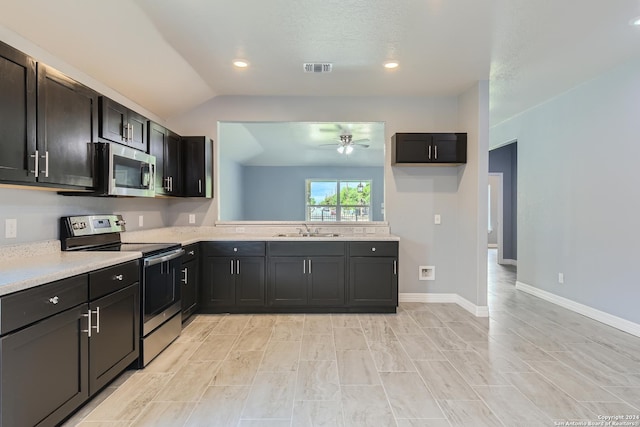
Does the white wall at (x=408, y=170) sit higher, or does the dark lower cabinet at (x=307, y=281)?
the white wall at (x=408, y=170)

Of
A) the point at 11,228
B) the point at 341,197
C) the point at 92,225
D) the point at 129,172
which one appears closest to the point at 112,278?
the point at 11,228

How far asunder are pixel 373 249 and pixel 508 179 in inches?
199

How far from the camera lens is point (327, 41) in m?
2.92

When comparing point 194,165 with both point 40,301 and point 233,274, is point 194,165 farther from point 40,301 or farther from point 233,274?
point 40,301

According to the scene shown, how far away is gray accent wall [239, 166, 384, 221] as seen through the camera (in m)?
9.69

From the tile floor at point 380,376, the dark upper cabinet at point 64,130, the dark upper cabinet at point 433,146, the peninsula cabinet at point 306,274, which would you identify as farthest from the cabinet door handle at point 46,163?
the dark upper cabinet at point 433,146

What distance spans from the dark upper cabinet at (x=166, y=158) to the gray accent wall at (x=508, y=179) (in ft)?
20.9

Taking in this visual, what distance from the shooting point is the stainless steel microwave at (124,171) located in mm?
2539

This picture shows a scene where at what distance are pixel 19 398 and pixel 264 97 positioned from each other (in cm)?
377

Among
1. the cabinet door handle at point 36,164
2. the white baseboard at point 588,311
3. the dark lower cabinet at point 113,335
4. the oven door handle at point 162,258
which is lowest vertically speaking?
the white baseboard at point 588,311

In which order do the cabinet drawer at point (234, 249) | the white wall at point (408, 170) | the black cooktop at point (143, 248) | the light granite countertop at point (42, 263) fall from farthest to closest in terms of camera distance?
the white wall at point (408, 170)
the cabinet drawer at point (234, 249)
the black cooktop at point (143, 248)
the light granite countertop at point (42, 263)

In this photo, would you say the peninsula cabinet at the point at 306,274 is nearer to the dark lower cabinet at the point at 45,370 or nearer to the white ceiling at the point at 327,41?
the white ceiling at the point at 327,41

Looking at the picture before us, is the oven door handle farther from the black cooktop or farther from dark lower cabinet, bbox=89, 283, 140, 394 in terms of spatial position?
dark lower cabinet, bbox=89, 283, 140, 394

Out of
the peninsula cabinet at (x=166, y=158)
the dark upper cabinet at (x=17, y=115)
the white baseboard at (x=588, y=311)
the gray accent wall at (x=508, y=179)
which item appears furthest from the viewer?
the gray accent wall at (x=508, y=179)
